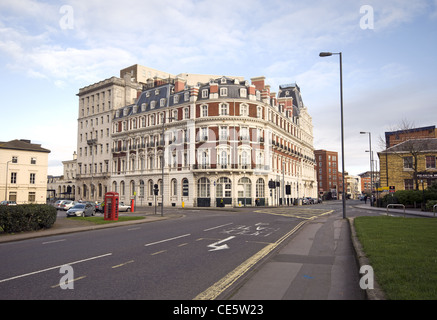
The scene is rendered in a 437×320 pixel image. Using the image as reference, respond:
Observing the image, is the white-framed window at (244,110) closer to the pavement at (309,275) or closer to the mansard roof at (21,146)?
the pavement at (309,275)

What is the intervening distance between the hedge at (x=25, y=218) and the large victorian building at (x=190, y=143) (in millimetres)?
21851

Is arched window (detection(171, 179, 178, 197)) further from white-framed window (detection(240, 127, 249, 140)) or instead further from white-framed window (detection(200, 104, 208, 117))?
white-framed window (detection(240, 127, 249, 140))

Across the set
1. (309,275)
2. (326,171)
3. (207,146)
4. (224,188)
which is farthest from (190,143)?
(326,171)

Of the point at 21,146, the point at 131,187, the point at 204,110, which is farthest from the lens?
the point at 21,146

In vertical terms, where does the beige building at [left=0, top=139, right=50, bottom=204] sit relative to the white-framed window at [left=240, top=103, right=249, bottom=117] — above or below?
below

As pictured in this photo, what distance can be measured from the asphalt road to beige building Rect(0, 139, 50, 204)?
56.8m

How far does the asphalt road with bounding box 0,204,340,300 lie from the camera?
6.41 m

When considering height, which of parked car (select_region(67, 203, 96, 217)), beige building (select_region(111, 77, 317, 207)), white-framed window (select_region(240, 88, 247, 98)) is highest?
white-framed window (select_region(240, 88, 247, 98))

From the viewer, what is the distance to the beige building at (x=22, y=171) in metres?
61.4

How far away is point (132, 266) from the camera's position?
8.59 m

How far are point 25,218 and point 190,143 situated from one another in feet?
123

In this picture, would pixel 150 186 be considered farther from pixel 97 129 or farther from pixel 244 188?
pixel 97 129

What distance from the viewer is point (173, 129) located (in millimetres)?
56688

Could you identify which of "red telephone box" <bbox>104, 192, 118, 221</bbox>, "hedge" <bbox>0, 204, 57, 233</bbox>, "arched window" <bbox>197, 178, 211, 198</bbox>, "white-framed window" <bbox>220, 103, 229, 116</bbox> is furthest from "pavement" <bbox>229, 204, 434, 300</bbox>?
"white-framed window" <bbox>220, 103, 229, 116</bbox>
